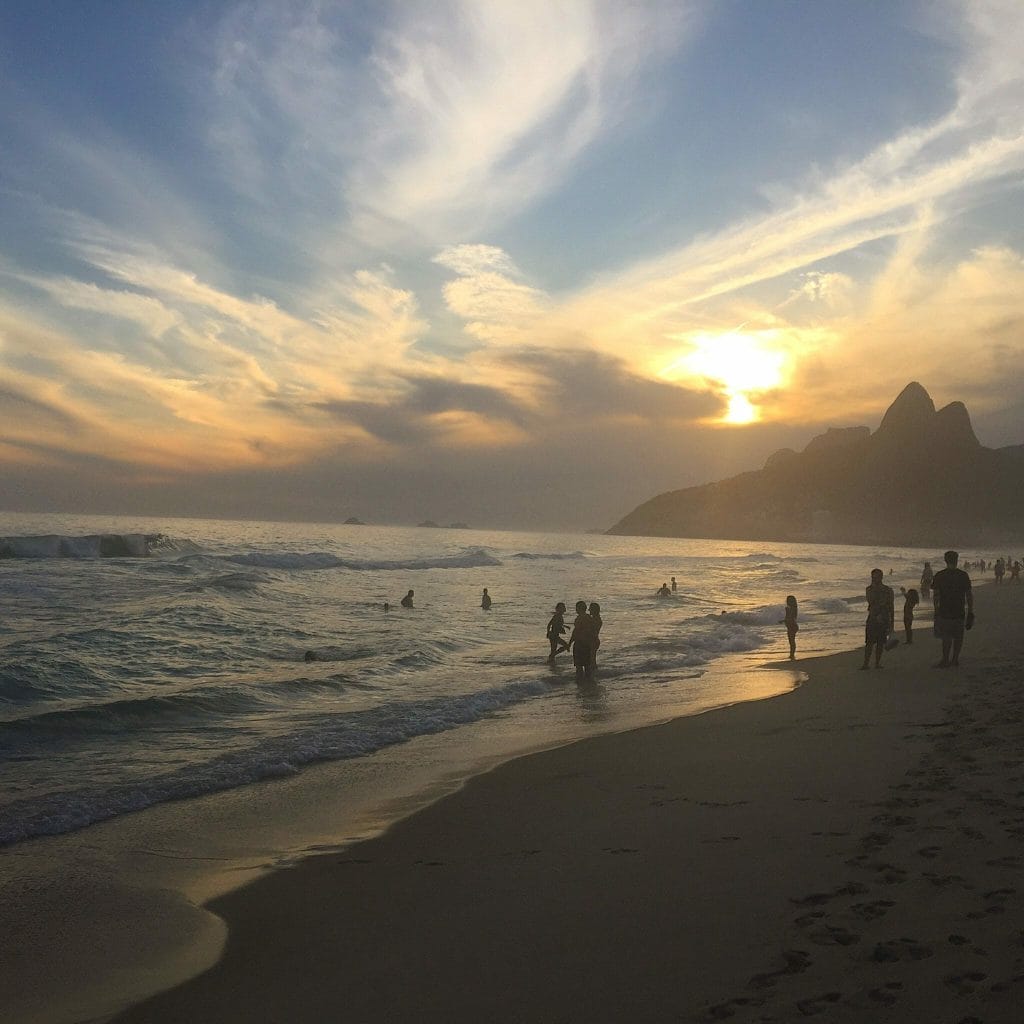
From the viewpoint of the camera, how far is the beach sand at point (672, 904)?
3.31 m

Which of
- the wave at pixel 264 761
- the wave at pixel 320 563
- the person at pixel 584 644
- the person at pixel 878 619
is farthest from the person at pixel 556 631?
the wave at pixel 320 563

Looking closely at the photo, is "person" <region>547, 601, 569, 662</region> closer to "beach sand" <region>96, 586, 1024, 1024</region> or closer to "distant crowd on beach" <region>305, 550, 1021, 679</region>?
"distant crowd on beach" <region>305, 550, 1021, 679</region>

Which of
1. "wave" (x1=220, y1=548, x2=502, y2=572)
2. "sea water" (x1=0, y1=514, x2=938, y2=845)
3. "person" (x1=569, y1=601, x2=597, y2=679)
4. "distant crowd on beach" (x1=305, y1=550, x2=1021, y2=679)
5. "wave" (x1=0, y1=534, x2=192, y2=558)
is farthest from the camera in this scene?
"wave" (x1=220, y1=548, x2=502, y2=572)

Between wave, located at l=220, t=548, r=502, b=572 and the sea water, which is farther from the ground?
wave, located at l=220, t=548, r=502, b=572

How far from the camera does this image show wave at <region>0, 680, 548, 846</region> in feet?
24.1

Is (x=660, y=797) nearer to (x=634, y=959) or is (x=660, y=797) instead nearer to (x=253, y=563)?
(x=634, y=959)

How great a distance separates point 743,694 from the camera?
1401 cm

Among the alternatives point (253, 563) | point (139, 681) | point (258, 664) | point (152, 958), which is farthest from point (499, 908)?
point (253, 563)

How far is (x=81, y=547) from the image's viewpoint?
65.4 metres

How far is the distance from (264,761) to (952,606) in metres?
11.8

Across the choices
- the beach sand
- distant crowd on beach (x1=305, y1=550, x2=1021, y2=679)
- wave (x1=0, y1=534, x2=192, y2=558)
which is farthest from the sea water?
wave (x1=0, y1=534, x2=192, y2=558)

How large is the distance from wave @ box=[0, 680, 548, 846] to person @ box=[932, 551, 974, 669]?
25.4 ft

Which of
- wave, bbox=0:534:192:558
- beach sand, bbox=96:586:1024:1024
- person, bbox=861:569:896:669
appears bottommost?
beach sand, bbox=96:586:1024:1024

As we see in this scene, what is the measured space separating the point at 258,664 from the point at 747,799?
1410cm
